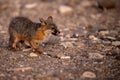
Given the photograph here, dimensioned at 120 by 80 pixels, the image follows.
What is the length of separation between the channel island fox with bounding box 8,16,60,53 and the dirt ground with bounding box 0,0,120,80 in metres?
0.27

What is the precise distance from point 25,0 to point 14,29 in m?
6.67

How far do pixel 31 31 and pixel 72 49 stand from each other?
3.75 feet

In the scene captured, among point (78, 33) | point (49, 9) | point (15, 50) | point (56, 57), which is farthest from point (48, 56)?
point (49, 9)

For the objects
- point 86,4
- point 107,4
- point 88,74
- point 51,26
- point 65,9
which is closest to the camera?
point 88,74

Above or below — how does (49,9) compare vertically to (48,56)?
above

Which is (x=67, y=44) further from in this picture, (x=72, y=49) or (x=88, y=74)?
(x=88, y=74)

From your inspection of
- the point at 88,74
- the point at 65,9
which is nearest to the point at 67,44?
the point at 88,74

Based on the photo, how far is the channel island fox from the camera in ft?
27.6

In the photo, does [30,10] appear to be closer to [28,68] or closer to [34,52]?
[34,52]

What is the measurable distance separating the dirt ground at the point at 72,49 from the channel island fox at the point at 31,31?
27 centimetres

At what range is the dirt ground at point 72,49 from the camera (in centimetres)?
736

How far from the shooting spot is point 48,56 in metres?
8.46

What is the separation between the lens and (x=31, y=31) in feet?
28.3

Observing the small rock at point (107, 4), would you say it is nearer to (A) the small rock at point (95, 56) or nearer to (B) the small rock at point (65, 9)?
(B) the small rock at point (65, 9)
